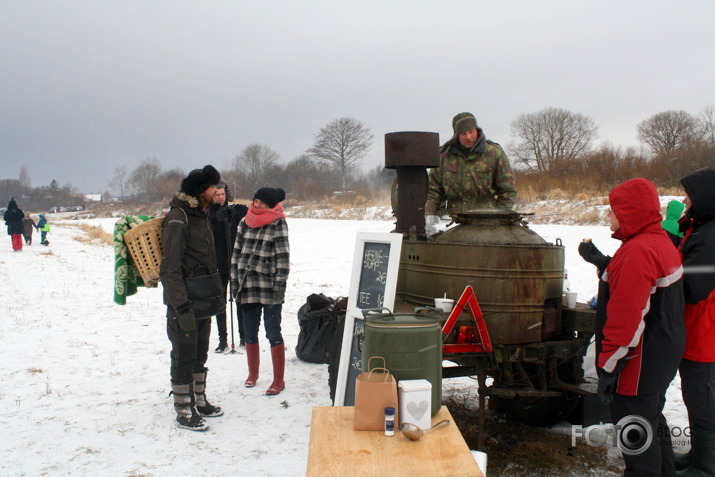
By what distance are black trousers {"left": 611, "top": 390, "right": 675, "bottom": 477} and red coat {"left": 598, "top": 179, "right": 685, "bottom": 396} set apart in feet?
0.23

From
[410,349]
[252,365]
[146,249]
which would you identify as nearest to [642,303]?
[410,349]

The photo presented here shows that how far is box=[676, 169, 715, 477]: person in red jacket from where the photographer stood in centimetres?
317

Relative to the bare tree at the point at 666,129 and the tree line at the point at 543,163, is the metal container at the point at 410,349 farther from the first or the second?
the bare tree at the point at 666,129

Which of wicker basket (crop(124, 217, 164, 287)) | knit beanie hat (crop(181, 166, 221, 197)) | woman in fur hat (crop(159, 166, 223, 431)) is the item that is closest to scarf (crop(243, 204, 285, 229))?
woman in fur hat (crop(159, 166, 223, 431))

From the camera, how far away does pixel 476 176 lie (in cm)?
490

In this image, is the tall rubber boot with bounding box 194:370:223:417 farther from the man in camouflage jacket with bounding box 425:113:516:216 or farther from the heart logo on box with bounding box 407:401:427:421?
the man in camouflage jacket with bounding box 425:113:516:216

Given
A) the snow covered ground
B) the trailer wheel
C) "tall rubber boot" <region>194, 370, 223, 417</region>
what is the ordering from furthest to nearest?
"tall rubber boot" <region>194, 370, 223, 417</region>, the trailer wheel, the snow covered ground

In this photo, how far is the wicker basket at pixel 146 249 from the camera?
4176mm

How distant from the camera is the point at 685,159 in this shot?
23.3 meters

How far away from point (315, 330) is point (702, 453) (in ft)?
12.4

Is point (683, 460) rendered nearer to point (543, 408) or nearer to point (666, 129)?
point (543, 408)

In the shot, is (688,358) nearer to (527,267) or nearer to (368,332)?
(527,267)

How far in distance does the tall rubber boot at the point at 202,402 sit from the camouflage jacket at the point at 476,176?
102 inches

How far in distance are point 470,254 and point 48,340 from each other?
5776 millimetres
